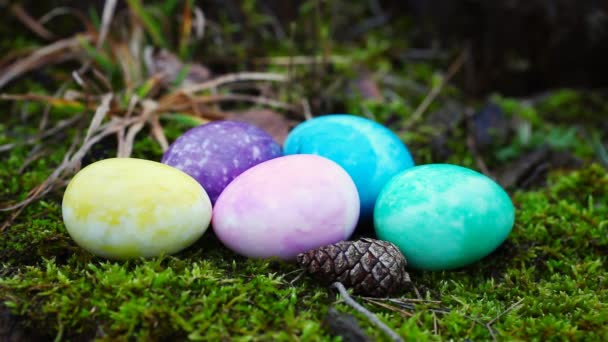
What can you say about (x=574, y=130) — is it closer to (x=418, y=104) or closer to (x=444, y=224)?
(x=418, y=104)

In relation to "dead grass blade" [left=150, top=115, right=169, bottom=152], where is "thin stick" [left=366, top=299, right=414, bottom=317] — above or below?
below

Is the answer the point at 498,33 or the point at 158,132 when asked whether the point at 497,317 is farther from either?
the point at 498,33

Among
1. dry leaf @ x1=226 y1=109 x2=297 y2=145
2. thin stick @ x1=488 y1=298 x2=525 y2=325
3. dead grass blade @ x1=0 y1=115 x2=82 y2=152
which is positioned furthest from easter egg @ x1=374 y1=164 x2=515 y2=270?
dead grass blade @ x1=0 y1=115 x2=82 y2=152

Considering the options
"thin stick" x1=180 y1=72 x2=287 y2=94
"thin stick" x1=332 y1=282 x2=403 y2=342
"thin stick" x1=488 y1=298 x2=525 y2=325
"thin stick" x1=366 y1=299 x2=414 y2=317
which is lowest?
"thin stick" x1=488 y1=298 x2=525 y2=325

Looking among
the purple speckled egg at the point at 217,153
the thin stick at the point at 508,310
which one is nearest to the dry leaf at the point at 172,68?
the purple speckled egg at the point at 217,153

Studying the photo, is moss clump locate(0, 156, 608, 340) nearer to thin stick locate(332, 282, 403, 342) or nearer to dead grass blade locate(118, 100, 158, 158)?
thin stick locate(332, 282, 403, 342)

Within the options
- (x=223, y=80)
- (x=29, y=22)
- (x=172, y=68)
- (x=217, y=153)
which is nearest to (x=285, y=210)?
(x=217, y=153)
